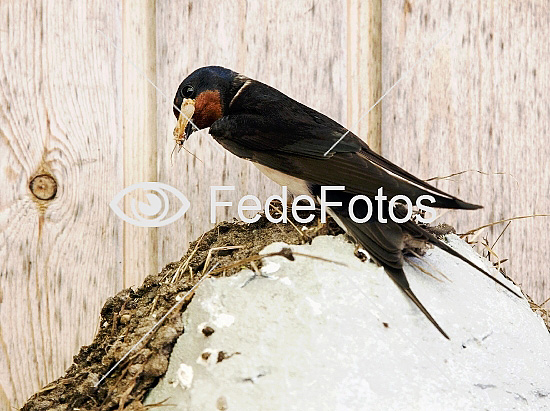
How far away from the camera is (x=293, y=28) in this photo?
133cm

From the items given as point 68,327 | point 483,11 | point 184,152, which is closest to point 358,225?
point 184,152

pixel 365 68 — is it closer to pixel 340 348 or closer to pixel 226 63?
pixel 226 63

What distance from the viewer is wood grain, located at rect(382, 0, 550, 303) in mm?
1382

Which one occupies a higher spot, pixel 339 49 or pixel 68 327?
pixel 339 49

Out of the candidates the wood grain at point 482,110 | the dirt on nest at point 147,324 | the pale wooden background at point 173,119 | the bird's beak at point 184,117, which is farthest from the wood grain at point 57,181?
the wood grain at point 482,110

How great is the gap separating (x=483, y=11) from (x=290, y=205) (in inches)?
25.3

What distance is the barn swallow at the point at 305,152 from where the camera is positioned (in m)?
0.89

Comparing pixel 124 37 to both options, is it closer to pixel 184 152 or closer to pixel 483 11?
pixel 184 152

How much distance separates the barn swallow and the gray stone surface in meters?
0.04

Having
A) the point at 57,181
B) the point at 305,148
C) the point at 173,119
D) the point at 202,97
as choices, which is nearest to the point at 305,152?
the point at 305,148

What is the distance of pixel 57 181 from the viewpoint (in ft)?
4.08

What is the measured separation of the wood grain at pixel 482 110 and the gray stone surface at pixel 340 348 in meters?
0.54

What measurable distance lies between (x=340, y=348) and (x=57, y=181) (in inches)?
27.3

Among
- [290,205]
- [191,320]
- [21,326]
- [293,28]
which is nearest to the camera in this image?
[191,320]
